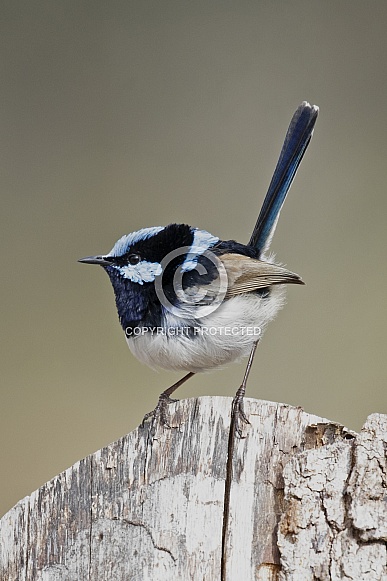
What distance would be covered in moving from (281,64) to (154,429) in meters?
3.15

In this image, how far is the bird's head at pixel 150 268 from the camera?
1918mm

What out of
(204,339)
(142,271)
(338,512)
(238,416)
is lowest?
(338,512)

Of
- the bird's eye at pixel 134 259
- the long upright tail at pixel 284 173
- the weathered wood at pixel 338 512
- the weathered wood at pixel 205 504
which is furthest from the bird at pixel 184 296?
the weathered wood at pixel 338 512

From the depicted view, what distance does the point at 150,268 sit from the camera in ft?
6.31

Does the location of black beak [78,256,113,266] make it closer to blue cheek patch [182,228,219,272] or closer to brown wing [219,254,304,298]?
blue cheek patch [182,228,219,272]

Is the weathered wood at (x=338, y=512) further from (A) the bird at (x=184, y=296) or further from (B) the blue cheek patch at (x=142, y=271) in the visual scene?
(B) the blue cheek patch at (x=142, y=271)

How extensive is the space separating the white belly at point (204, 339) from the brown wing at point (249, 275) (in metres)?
0.03

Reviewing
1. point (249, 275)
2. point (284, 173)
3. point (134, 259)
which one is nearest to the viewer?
point (134, 259)

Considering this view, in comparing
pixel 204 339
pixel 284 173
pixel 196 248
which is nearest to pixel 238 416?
pixel 204 339

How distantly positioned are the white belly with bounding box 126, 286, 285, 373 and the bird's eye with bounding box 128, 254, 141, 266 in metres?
0.15

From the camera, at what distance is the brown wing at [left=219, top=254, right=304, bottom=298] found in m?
2.05

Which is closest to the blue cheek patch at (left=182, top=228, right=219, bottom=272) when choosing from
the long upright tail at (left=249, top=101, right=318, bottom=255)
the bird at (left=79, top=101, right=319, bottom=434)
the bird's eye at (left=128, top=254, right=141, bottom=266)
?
the bird at (left=79, top=101, right=319, bottom=434)

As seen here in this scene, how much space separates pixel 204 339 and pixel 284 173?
0.68 metres

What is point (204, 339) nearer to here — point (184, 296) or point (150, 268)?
point (184, 296)
